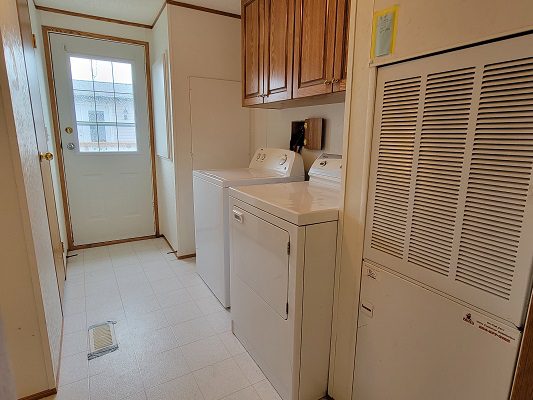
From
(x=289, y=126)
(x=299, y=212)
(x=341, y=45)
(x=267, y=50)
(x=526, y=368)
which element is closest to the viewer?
(x=526, y=368)

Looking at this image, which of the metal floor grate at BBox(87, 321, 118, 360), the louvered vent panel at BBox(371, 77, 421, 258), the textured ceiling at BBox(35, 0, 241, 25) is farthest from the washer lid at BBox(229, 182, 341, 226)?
the textured ceiling at BBox(35, 0, 241, 25)

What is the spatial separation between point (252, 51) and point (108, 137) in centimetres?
195

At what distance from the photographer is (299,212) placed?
1.21 m

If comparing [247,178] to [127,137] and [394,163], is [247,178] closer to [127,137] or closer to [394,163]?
[394,163]

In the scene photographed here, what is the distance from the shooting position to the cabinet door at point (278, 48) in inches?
71.0

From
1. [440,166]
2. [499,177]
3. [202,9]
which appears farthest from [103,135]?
[499,177]

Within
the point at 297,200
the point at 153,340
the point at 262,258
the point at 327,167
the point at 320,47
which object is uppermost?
the point at 320,47

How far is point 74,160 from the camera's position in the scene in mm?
3109

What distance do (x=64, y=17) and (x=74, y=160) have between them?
4.42ft

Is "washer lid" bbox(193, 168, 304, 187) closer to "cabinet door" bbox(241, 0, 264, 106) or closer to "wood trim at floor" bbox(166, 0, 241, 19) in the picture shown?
"cabinet door" bbox(241, 0, 264, 106)

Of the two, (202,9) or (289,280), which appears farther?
(202,9)

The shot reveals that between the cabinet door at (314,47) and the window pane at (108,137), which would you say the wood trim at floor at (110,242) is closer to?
the window pane at (108,137)

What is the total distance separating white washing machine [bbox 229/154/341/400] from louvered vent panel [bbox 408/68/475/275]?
15.1 inches

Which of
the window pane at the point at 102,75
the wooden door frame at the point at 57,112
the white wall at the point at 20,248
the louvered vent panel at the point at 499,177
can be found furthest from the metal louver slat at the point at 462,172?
the window pane at the point at 102,75
